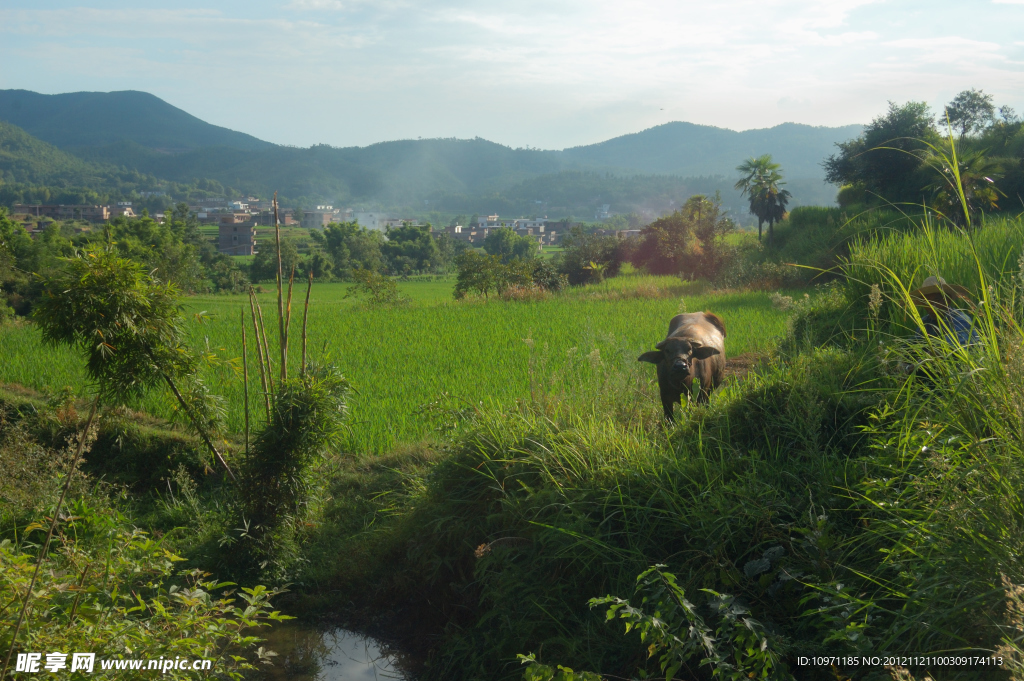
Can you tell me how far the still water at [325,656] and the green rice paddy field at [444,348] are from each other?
6.75 feet

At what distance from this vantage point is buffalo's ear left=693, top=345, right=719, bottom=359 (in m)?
5.28

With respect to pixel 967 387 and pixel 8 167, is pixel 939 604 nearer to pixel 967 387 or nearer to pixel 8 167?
pixel 967 387

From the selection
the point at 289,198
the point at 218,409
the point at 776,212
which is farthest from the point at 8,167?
the point at 218,409

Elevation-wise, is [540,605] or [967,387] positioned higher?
[967,387]

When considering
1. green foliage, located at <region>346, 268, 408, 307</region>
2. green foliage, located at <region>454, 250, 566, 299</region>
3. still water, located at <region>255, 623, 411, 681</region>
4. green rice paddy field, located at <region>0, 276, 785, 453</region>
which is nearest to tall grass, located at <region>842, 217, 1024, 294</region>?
green rice paddy field, located at <region>0, 276, 785, 453</region>

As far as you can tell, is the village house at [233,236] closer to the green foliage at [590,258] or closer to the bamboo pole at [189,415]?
the green foliage at [590,258]

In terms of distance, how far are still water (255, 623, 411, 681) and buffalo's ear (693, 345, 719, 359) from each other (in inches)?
125

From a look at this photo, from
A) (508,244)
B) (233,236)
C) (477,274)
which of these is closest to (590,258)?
(477,274)

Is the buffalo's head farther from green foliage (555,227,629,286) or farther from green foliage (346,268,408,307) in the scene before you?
green foliage (555,227,629,286)

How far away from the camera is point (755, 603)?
2.95 meters

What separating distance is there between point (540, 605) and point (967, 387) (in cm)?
220

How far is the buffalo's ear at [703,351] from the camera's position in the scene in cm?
528

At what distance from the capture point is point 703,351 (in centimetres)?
530

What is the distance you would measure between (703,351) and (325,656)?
3563 millimetres
